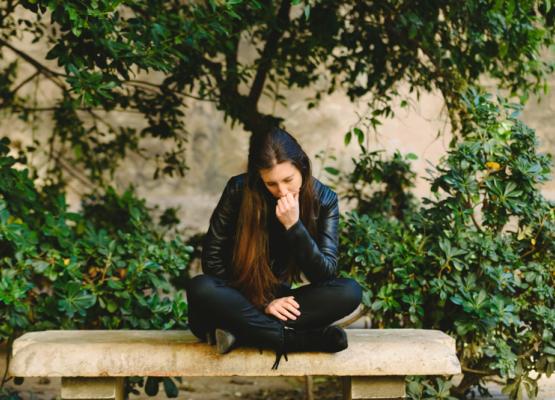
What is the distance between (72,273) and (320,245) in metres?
1.37

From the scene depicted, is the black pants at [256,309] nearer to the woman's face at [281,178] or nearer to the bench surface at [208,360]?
the bench surface at [208,360]

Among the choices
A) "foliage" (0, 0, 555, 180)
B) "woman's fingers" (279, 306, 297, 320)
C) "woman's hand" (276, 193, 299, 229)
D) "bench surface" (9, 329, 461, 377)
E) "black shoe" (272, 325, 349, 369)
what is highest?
"foliage" (0, 0, 555, 180)

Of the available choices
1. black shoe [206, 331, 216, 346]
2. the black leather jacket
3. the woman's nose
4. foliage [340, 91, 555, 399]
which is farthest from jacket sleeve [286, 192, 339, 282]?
foliage [340, 91, 555, 399]

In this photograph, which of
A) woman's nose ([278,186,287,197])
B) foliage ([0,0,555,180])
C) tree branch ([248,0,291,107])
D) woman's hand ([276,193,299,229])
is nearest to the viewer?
woman's hand ([276,193,299,229])

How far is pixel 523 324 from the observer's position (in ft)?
12.2

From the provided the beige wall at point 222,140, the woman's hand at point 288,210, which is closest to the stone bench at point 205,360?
the woman's hand at point 288,210

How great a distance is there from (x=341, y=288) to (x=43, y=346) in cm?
117

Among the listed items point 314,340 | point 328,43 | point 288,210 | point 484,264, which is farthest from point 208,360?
point 328,43

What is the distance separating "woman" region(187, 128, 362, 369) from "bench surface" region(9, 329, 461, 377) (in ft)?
0.19

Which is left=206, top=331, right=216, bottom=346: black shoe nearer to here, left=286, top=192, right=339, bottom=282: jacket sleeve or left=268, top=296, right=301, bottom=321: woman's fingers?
left=268, top=296, right=301, bottom=321: woman's fingers

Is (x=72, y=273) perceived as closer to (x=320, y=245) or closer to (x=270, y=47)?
(x=320, y=245)

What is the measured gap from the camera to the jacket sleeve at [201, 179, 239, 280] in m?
3.13

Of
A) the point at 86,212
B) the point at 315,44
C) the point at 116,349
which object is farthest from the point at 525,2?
the point at 86,212

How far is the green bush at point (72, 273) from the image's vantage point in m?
3.72
